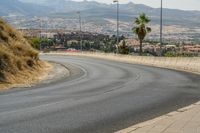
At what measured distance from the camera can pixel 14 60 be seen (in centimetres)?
3606

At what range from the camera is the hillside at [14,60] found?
32812 mm

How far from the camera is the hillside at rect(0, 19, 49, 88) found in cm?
3281

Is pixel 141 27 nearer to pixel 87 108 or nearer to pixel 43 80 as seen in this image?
pixel 43 80

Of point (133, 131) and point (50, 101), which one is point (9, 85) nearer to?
point (50, 101)

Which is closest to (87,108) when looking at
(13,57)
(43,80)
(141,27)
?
(43,80)

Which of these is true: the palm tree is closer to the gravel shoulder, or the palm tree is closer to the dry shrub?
the dry shrub

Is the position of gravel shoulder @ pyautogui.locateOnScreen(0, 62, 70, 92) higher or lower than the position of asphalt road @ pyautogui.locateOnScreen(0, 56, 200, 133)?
lower

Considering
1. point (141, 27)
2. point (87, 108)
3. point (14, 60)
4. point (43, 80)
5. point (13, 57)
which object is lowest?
point (43, 80)

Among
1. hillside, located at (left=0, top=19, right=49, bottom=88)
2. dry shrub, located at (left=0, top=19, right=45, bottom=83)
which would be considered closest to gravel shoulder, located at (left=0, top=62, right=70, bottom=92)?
hillside, located at (left=0, top=19, right=49, bottom=88)

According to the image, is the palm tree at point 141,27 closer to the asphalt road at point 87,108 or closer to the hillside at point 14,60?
the hillside at point 14,60

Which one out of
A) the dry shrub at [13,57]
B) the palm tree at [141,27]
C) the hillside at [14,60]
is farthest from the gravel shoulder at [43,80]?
the palm tree at [141,27]

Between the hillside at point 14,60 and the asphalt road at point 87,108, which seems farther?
the hillside at point 14,60

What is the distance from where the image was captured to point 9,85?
2916cm

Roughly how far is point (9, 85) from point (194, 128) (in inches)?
723
